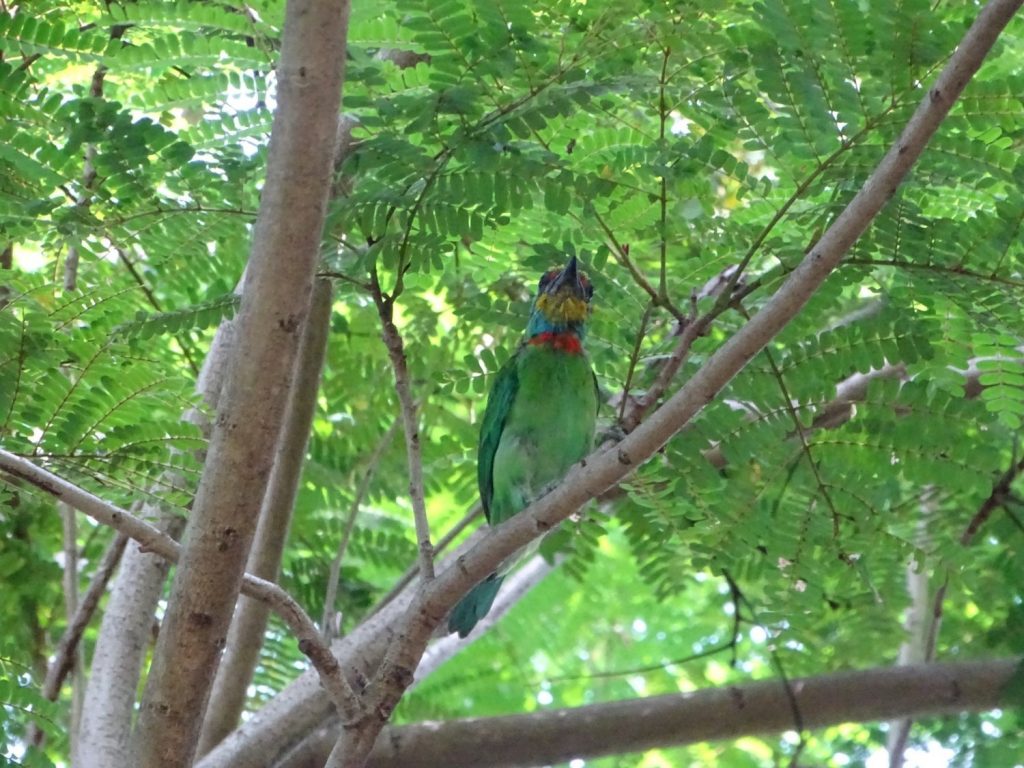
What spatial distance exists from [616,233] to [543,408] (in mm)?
835

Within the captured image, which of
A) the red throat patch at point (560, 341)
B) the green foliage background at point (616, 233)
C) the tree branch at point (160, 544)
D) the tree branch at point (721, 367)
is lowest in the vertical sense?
the tree branch at point (160, 544)

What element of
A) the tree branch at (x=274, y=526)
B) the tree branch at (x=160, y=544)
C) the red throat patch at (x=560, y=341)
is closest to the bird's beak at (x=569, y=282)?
the red throat patch at (x=560, y=341)

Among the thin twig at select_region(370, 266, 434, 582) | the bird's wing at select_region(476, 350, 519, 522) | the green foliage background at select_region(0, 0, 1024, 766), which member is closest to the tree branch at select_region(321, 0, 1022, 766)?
the thin twig at select_region(370, 266, 434, 582)

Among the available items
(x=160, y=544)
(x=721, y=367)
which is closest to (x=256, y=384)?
(x=160, y=544)

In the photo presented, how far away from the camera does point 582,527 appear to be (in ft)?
14.0

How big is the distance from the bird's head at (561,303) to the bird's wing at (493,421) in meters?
0.17

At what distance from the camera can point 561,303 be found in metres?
4.15

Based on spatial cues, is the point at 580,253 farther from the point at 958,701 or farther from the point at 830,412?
the point at 958,701

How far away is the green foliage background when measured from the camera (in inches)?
122

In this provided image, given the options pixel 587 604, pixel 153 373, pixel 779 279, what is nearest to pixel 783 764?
pixel 587 604

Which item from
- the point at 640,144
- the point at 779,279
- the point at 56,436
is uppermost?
the point at 640,144

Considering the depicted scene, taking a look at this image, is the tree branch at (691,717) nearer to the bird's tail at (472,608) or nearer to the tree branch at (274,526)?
the bird's tail at (472,608)

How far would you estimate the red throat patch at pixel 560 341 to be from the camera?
437 cm

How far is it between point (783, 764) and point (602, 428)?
8.08 feet
